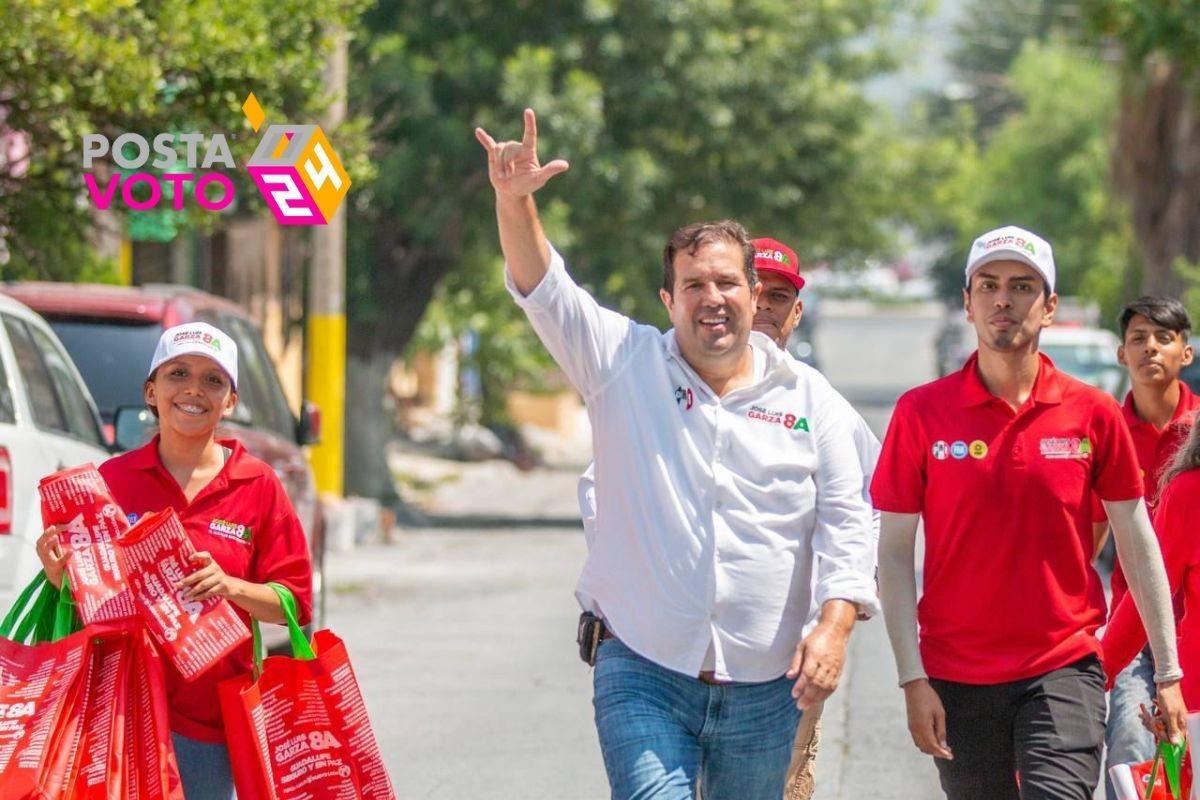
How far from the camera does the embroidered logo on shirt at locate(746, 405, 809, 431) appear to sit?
4.58 meters

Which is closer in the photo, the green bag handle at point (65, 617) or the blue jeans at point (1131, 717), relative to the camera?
the green bag handle at point (65, 617)

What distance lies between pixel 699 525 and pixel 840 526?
33 cm

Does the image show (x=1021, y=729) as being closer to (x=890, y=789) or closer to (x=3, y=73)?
(x=890, y=789)

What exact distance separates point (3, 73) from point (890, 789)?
5.70m

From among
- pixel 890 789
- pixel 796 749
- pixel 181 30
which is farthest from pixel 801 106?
pixel 796 749

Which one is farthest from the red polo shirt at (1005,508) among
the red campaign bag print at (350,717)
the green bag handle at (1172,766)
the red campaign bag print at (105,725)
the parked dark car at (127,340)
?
the parked dark car at (127,340)

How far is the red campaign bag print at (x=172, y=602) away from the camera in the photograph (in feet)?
15.1

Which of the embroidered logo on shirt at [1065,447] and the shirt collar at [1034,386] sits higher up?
the shirt collar at [1034,386]

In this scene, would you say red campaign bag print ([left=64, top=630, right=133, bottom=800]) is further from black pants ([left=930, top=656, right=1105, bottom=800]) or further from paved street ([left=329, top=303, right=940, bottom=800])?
paved street ([left=329, top=303, right=940, bottom=800])

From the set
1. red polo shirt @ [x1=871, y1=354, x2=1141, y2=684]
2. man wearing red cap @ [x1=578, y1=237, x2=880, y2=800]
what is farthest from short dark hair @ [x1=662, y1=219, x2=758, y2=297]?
man wearing red cap @ [x1=578, y1=237, x2=880, y2=800]

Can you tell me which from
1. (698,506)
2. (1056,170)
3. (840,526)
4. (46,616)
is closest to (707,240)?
(698,506)

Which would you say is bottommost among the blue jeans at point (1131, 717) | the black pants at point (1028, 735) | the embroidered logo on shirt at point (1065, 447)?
the blue jeans at point (1131, 717)

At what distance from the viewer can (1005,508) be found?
189 inches

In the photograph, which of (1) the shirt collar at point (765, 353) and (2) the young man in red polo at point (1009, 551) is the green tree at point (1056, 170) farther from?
(1) the shirt collar at point (765, 353)
